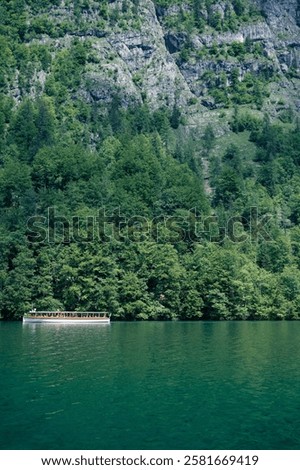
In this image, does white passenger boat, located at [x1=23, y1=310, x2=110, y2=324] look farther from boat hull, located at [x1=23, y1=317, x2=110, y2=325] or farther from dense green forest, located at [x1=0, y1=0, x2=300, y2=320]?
dense green forest, located at [x1=0, y1=0, x2=300, y2=320]

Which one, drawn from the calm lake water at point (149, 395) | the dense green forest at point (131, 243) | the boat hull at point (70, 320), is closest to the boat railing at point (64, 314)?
the boat hull at point (70, 320)

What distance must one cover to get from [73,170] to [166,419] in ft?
348

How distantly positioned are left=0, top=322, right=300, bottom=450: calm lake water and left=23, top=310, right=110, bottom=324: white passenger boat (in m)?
32.6

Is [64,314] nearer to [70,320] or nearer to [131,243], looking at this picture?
[70,320]

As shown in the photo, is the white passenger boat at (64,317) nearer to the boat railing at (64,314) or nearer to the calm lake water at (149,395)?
the boat railing at (64,314)

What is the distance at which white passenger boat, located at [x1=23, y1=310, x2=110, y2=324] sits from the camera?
96.4 meters

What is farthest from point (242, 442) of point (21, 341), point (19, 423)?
point (21, 341)

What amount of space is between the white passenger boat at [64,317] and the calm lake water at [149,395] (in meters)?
32.6

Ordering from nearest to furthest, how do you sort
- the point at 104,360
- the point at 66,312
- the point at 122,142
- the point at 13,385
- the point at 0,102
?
1. the point at 13,385
2. the point at 104,360
3. the point at 66,312
4. the point at 122,142
5. the point at 0,102

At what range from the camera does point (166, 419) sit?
30703 millimetres

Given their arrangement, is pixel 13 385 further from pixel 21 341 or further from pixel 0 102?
pixel 0 102

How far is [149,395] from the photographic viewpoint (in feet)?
119

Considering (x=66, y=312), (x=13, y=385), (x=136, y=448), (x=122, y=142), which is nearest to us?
(x=136, y=448)

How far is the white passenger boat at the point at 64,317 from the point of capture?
316 feet
